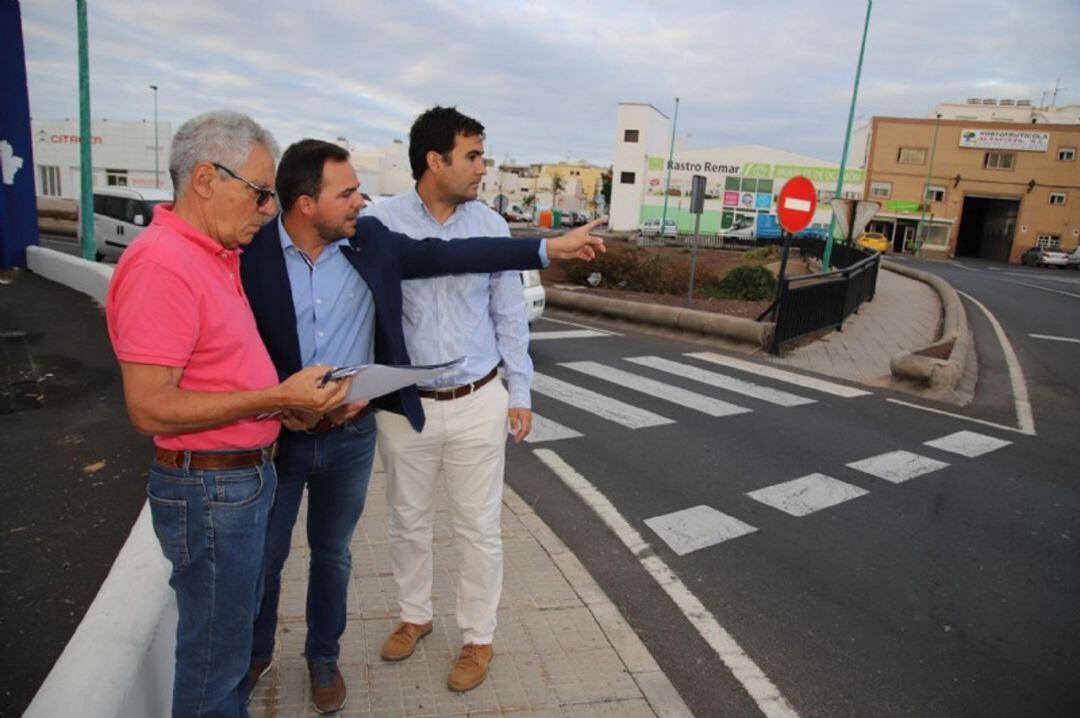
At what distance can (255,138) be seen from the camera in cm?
201

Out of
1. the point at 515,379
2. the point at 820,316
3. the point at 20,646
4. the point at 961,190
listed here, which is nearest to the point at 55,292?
the point at 20,646

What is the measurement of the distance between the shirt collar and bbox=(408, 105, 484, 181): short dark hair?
3.85 ft

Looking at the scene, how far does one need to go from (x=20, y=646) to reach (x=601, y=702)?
7.65ft

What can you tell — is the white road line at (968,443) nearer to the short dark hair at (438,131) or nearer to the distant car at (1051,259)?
the short dark hair at (438,131)

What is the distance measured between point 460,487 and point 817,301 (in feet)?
33.8

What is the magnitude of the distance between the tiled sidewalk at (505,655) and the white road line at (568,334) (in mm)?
7613

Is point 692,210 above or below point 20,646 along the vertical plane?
above

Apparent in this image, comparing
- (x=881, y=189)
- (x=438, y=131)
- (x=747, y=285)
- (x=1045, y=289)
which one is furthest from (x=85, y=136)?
A: (x=881, y=189)

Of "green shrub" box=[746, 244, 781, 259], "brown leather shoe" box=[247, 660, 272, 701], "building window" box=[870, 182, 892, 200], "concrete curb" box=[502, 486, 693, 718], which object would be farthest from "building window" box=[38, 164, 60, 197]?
"building window" box=[870, 182, 892, 200]

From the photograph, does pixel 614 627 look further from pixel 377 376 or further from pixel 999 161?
pixel 999 161

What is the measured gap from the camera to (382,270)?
8.46ft

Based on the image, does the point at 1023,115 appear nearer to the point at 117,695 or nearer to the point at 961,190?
the point at 961,190

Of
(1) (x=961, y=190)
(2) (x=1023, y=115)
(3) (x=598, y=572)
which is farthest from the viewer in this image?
(2) (x=1023, y=115)

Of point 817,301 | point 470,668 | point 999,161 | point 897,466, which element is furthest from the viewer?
point 999,161
